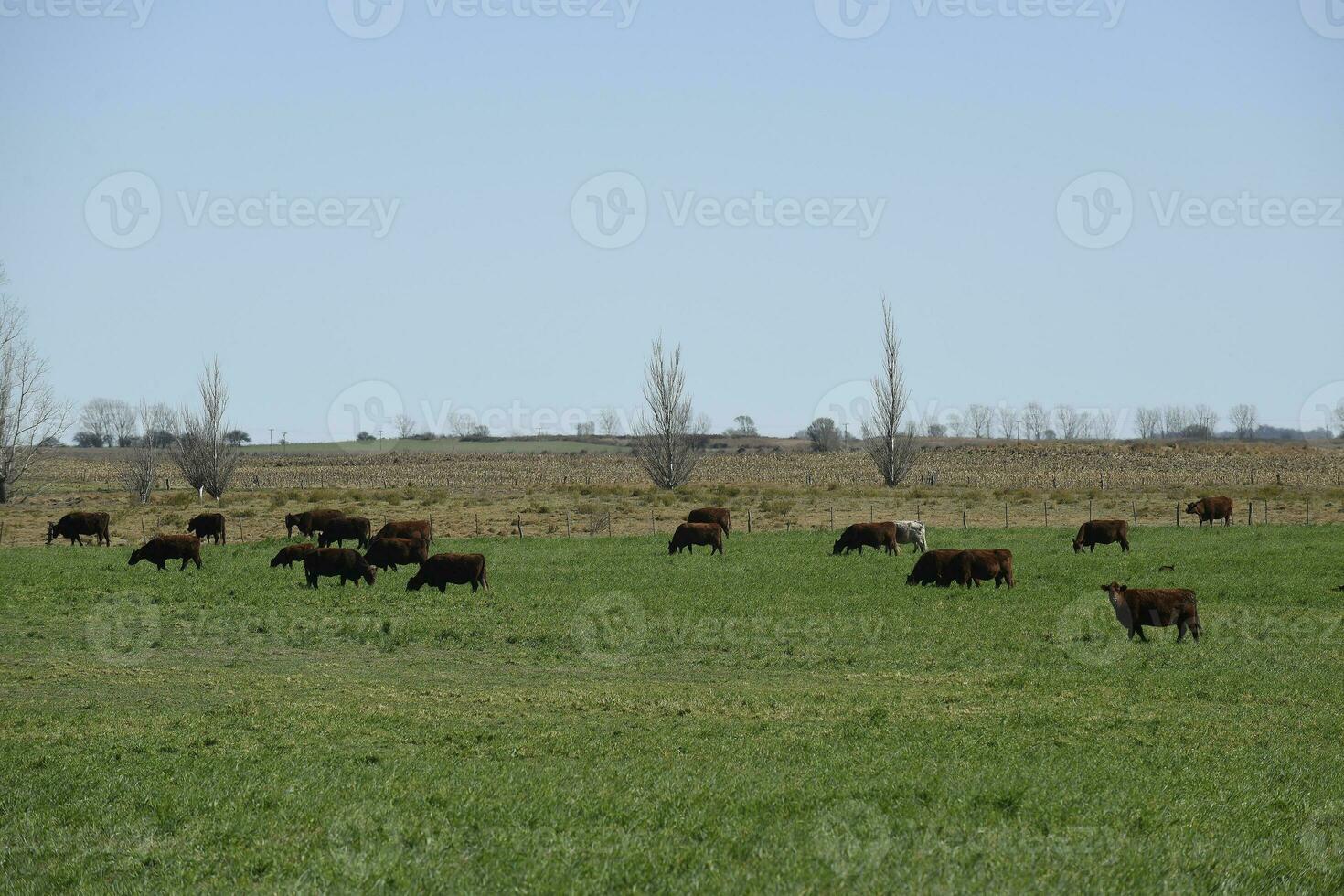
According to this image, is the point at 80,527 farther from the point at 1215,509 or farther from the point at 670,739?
the point at 1215,509

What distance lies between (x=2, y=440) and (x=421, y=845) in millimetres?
61967

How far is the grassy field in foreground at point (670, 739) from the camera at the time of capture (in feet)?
30.3

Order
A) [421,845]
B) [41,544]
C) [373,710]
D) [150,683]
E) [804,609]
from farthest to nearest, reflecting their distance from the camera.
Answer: [41,544], [804,609], [150,683], [373,710], [421,845]

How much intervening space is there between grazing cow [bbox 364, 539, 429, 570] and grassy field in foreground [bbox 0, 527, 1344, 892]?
5.51 meters

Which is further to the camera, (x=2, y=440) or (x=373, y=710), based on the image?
(x=2, y=440)

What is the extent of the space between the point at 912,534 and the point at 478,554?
58.2 feet

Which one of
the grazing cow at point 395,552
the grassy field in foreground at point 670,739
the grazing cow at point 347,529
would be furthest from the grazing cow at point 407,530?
the grassy field in foreground at point 670,739

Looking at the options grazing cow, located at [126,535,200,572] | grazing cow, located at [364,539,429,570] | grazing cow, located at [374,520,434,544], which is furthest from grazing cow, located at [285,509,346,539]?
grazing cow, located at [364,539,429,570]

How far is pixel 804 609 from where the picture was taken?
2555cm

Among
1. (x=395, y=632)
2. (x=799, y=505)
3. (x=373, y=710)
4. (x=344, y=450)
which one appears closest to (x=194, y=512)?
(x=799, y=505)

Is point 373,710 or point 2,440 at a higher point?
point 2,440

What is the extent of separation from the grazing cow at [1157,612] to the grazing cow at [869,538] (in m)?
→ 16.7

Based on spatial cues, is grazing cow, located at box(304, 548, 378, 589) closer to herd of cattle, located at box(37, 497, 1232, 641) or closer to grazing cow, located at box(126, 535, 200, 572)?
herd of cattle, located at box(37, 497, 1232, 641)

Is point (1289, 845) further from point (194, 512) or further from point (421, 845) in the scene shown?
point (194, 512)
